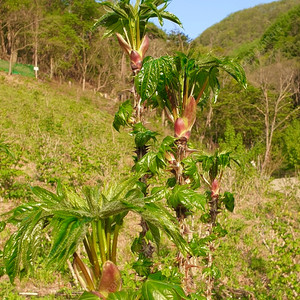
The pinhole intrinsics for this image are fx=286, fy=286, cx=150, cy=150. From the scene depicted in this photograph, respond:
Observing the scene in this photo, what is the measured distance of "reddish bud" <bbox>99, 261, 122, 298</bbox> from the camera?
30.4 inches

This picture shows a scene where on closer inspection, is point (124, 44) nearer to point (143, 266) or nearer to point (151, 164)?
point (151, 164)

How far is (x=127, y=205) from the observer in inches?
27.7

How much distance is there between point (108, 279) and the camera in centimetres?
77

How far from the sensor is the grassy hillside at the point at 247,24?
44.0 m

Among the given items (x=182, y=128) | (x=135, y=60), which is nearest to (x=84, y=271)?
(x=182, y=128)

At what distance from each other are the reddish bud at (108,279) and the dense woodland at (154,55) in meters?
11.0

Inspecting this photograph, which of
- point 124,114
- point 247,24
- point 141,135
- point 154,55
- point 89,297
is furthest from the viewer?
point 247,24

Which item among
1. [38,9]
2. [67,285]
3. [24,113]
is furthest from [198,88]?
[38,9]

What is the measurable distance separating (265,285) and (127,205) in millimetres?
3246

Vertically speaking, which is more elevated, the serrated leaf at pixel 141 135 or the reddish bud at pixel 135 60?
the reddish bud at pixel 135 60

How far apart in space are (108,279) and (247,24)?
56557mm

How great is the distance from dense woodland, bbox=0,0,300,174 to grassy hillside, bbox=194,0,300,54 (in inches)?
298

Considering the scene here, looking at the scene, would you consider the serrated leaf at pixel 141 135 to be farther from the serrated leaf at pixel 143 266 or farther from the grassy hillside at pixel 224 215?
the grassy hillside at pixel 224 215

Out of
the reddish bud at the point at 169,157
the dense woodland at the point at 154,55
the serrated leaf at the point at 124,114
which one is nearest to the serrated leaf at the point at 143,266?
the reddish bud at the point at 169,157
